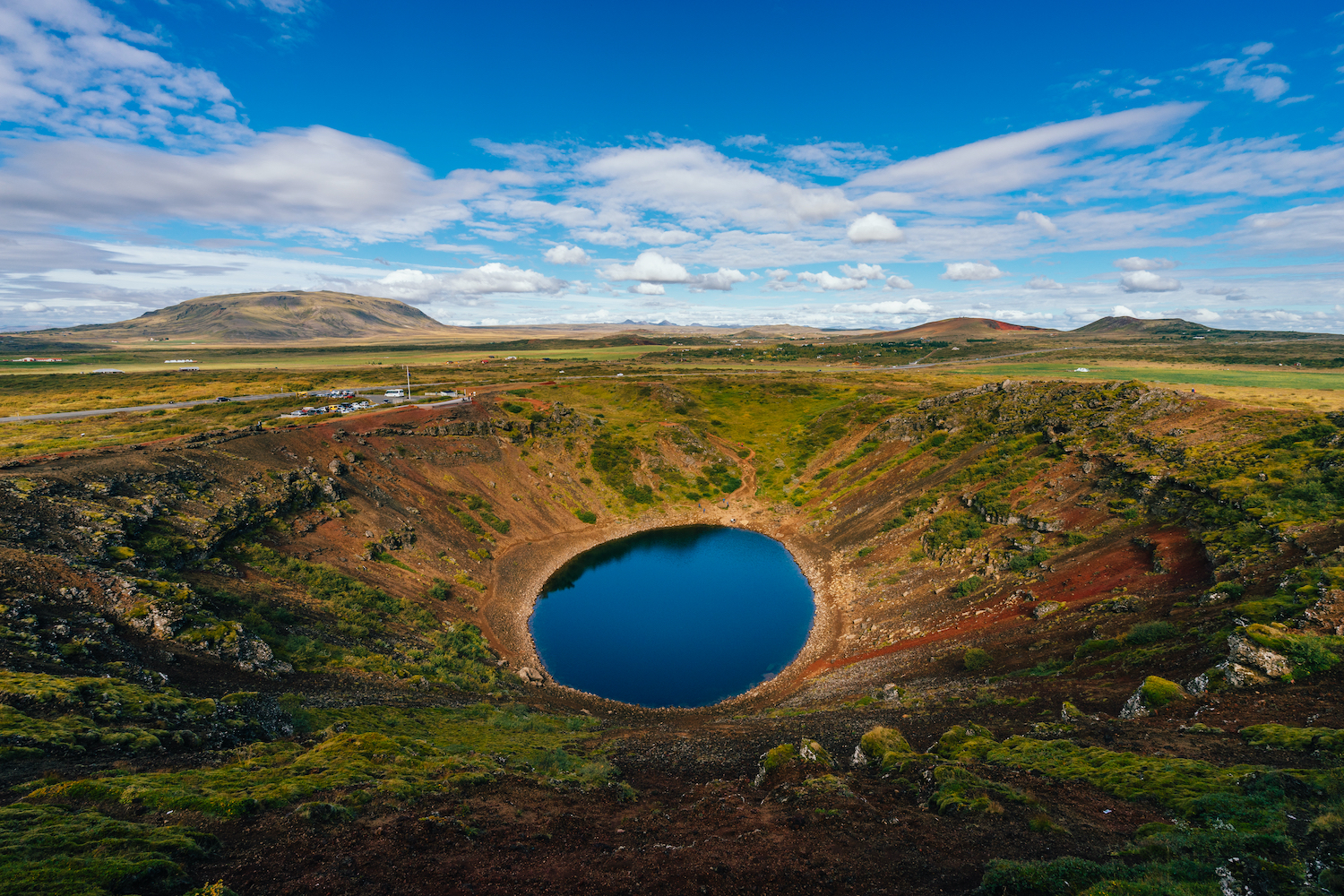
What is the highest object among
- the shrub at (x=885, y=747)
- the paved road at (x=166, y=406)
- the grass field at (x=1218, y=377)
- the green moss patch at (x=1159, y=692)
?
the grass field at (x=1218, y=377)

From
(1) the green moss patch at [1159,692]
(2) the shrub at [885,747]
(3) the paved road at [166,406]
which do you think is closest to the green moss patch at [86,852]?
(2) the shrub at [885,747]

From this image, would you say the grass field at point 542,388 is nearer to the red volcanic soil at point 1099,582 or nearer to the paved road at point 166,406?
the paved road at point 166,406

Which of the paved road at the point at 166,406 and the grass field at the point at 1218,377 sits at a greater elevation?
the grass field at the point at 1218,377

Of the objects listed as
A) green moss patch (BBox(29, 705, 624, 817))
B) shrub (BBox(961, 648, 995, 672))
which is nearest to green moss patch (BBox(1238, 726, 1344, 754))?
shrub (BBox(961, 648, 995, 672))

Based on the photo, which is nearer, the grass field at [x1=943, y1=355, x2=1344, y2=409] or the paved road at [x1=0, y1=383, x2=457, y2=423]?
the grass field at [x1=943, y1=355, x2=1344, y2=409]

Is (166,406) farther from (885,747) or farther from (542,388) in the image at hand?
(885,747)

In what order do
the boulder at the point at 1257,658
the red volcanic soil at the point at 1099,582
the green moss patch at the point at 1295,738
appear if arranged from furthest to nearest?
the red volcanic soil at the point at 1099,582, the boulder at the point at 1257,658, the green moss patch at the point at 1295,738

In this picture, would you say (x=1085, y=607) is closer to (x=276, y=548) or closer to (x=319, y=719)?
(x=319, y=719)

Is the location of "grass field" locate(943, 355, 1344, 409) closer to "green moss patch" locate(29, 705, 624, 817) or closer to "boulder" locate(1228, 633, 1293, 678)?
"boulder" locate(1228, 633, 1293, 678)
